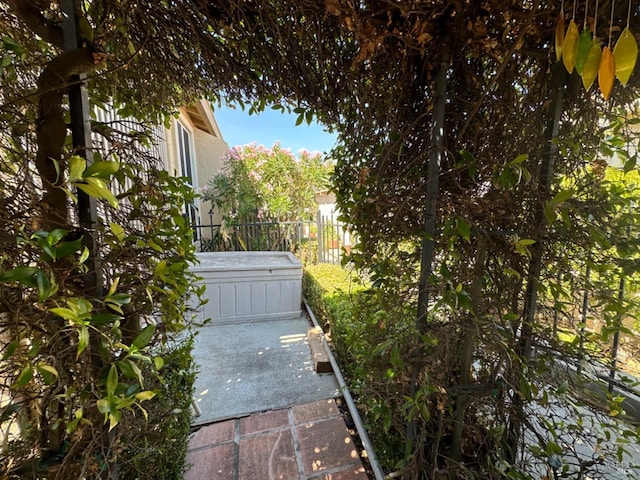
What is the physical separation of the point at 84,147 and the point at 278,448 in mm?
1963

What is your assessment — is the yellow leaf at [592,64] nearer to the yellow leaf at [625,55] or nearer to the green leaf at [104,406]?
the yellow leaf at [625,55]

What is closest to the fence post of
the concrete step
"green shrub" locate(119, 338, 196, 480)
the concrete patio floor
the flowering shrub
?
the flowering shrub

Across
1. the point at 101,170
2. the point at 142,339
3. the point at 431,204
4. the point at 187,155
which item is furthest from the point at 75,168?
the point at 187,155

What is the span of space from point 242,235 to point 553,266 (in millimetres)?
6048

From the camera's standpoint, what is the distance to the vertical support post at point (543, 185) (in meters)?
1.07

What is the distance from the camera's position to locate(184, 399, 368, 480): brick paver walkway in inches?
65.2

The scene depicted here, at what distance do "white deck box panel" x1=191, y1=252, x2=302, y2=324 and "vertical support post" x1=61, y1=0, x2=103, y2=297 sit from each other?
127 inches

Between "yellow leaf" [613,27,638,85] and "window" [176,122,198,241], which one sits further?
"window" [176,122,198,241]

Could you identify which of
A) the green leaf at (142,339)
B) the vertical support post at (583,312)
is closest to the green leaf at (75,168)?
the green leaf at (142,339)

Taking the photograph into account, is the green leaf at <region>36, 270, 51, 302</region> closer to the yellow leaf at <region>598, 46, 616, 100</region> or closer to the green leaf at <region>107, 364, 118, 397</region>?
the green leaf at <region>107, 364, 118, 397</region>

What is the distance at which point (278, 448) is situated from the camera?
1831 mm

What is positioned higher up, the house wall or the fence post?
the house wall

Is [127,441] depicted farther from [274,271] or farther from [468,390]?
[274,271]

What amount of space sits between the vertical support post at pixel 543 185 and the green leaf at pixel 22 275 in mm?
1493
